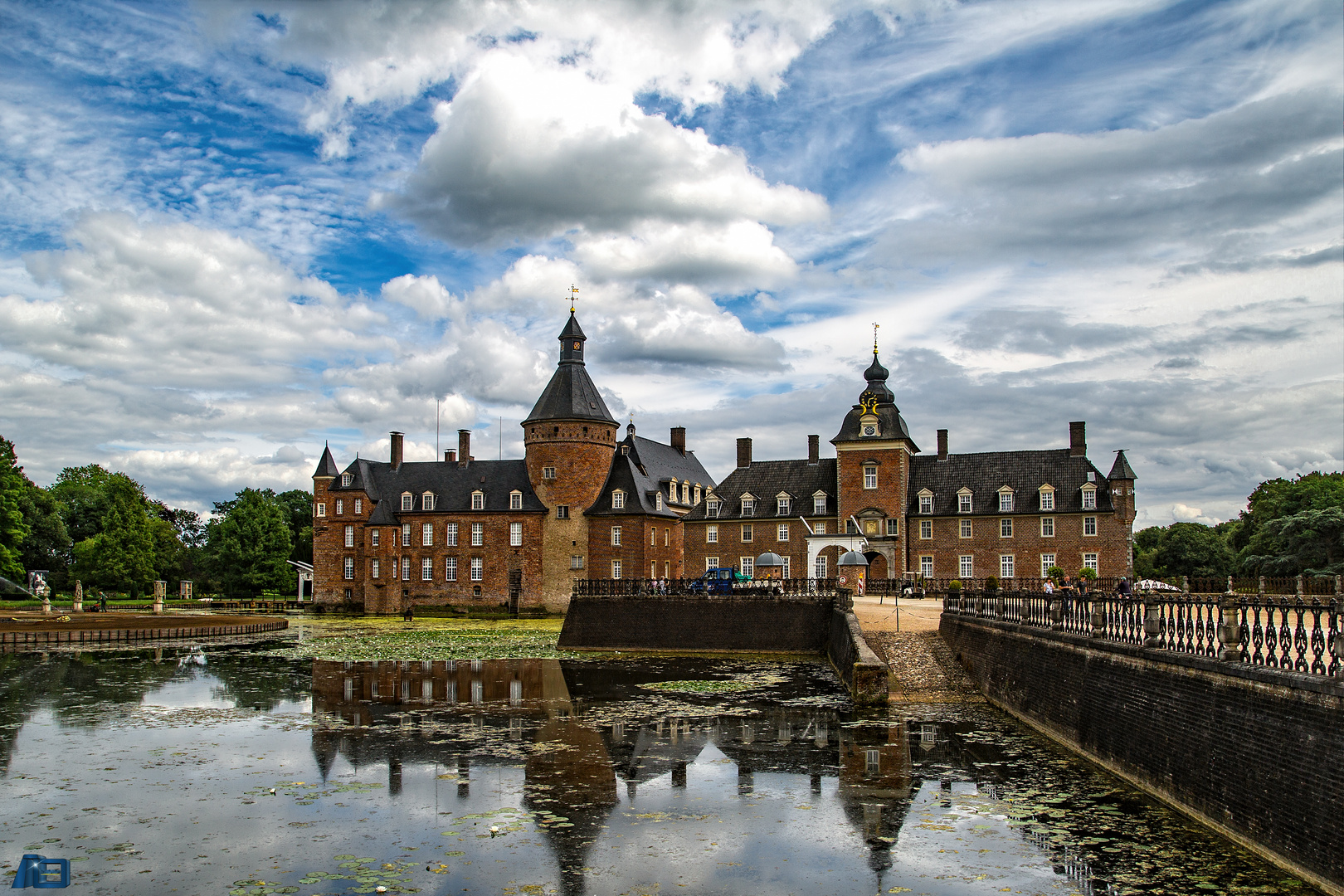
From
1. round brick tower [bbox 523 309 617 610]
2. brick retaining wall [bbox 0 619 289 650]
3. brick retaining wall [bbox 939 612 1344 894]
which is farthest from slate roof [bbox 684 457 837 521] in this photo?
brick retaining wall [bbox 939 612 1344 894]

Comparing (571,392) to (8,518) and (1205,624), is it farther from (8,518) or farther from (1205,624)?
(1205,624)

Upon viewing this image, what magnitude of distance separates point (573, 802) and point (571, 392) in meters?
42.5

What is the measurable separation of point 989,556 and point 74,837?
146 ft

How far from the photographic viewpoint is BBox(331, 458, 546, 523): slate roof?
2248 inches

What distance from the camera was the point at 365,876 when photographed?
9852 mm

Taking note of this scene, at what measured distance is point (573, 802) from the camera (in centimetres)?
1278

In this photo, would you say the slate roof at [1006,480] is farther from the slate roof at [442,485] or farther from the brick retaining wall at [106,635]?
the brick retaining wall at [106,635]

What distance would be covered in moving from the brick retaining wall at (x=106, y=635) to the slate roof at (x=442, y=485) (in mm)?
14682

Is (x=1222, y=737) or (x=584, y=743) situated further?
(x=584, y=743)

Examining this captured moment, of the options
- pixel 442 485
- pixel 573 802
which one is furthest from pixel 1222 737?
pixel 442 485

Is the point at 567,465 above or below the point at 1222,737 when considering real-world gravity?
above

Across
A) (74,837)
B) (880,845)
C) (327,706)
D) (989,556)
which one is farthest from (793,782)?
(989,556)

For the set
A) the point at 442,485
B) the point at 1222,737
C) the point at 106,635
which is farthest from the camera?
the point at 442,485

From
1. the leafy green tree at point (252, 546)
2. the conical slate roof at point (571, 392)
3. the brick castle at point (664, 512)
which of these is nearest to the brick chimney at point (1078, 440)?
the brick castle at point (664, 512)
